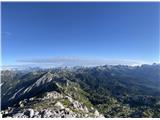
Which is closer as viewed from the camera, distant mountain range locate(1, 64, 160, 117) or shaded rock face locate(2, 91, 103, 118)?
shaded rock face locate(2, 91, 103, 118)

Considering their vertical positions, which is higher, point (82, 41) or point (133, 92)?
point (82, 41)

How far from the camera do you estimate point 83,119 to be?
205cm

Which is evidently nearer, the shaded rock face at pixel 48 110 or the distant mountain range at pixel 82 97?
the shaded rock face at pixel 48 110

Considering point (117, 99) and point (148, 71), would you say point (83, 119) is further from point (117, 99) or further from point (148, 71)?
point (148, 71)

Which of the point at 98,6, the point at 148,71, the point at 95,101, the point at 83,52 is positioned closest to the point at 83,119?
the point at 98,6

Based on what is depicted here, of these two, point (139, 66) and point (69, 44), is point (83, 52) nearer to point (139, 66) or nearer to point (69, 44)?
point (69, 44)

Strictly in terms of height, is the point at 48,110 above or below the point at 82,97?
above

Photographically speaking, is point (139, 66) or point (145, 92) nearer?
point (145, 92)

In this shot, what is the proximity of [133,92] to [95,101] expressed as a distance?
16014mm

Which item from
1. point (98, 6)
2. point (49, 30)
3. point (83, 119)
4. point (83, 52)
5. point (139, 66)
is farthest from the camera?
point (139, 66)

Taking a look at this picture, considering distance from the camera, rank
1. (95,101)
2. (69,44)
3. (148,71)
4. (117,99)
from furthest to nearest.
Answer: (148,71) < (117,99) < (95,101) < (69,44)

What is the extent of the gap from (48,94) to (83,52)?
808 cm

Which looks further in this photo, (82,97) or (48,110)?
(82,97)

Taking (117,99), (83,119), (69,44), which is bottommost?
(117,99)
